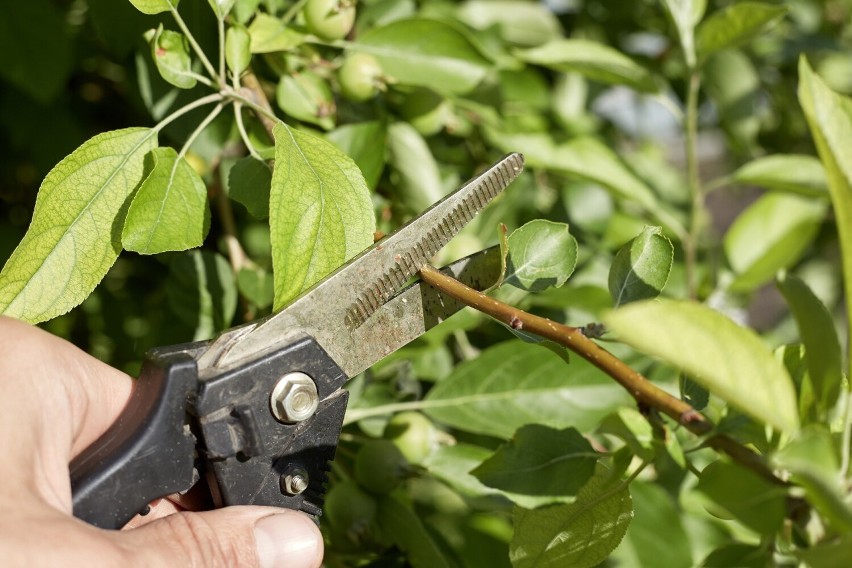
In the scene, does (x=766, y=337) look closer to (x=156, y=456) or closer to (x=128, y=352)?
(x=128, y=352)

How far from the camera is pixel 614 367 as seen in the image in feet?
2.50

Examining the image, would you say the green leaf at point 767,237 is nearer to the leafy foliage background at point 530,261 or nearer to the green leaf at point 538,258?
the leafy foliage background at point 530,261

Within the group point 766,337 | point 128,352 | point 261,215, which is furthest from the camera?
point 766,337

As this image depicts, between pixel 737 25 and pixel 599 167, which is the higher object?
pixel 737 25

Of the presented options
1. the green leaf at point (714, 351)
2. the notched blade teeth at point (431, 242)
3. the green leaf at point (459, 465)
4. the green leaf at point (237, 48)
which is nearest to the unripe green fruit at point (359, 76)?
the green leaf at point (237, 48)

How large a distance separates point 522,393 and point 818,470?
24.5 inches

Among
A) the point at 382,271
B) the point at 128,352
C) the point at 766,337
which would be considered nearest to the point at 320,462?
the point at 382,271

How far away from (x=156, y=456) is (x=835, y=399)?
1.75 ft

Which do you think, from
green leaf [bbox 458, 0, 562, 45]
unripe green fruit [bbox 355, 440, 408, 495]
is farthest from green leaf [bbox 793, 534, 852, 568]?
green leaf [bbox 458, 0, 562, 45]

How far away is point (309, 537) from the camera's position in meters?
0.83

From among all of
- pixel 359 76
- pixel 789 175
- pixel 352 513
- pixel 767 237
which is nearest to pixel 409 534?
pixel 352 513

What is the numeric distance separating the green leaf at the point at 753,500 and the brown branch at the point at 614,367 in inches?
0.6

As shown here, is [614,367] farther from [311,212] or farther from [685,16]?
[685,16]

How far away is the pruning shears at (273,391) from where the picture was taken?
77 cm
